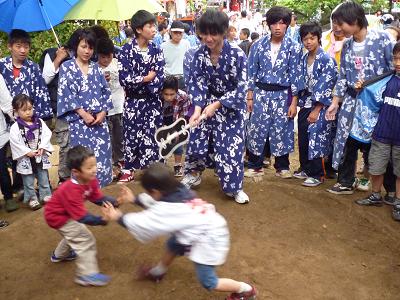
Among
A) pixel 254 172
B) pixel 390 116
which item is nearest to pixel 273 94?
pixel 254 172

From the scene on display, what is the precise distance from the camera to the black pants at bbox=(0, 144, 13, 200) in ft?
14.9

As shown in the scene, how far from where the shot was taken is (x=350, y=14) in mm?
4082

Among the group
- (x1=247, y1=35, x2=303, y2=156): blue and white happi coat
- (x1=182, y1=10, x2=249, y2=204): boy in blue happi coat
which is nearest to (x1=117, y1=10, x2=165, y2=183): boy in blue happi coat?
(x1=182, y1=10, x2=249, y2=204): boy in blue happi coat

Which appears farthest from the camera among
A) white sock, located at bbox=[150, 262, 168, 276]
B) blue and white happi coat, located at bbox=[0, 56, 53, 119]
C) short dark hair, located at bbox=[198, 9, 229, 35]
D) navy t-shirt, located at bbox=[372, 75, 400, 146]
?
blue and white happi coat, located at bbox=[0, 56, 53, 119]

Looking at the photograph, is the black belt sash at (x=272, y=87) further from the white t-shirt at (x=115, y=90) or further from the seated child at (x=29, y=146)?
the seated child at (x=29, y=146)

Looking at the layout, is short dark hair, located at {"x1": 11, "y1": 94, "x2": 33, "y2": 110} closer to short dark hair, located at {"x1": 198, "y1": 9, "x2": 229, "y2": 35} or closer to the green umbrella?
the green umbrella

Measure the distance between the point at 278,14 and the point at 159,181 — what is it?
9.51 feet

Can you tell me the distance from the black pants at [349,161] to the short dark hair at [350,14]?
1.19 metres

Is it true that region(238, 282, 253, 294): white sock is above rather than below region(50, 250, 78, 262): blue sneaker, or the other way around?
above

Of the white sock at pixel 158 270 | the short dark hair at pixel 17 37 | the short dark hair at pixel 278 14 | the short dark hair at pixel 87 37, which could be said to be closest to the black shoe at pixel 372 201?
the short dark hair at pixel 278 14

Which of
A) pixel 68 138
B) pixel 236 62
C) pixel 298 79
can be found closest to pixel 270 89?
pixel 298 79

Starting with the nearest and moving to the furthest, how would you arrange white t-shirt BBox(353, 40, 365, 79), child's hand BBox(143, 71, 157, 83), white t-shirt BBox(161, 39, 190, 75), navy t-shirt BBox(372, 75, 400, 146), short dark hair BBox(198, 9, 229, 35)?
short dark hair BBox(198, 9, 229, 35) < navy t-shirt BBox(372, 75, 400, 146) < white t-shirt BBox(353, 40, 365, 79) < child's hand BBox(143, 71, 157, 83) < white t-shirt BBox(161, 39, 190, 75)

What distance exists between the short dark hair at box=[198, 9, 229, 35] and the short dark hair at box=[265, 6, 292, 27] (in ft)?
3.49

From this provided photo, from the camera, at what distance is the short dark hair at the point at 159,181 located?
2473 millimetres
